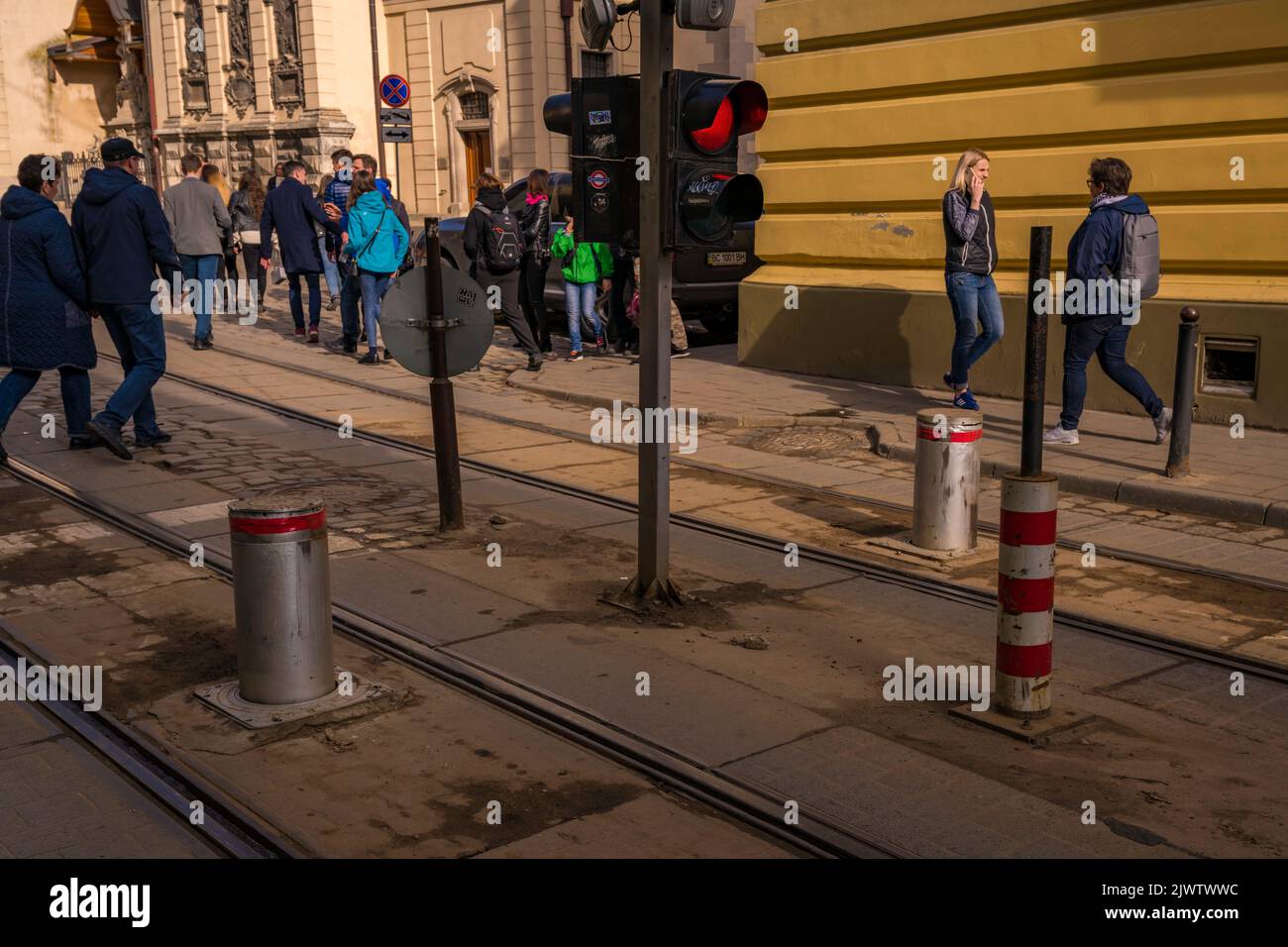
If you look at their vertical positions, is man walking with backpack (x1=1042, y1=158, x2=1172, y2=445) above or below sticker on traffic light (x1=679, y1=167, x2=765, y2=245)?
below

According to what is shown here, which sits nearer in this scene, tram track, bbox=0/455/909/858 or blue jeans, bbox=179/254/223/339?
tram track, bbox=0/455/909/858

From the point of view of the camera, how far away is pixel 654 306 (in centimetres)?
633

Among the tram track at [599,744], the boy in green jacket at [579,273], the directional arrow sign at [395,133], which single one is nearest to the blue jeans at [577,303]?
the boy in green jacket at [579,273]

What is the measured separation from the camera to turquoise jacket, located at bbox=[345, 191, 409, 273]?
565 inches

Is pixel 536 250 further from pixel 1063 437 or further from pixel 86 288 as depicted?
pixel 1063 437

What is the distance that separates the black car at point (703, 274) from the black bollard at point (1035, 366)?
9.98 m

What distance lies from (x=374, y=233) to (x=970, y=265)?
21.1 ft

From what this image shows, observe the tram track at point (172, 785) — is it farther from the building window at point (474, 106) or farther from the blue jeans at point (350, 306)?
the building window at point (474, 106)

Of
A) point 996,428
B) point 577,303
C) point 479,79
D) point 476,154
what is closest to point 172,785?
point 996,428

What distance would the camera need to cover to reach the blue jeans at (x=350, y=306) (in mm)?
15109

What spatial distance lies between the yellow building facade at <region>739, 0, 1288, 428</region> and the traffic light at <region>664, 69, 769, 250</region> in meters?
5.54

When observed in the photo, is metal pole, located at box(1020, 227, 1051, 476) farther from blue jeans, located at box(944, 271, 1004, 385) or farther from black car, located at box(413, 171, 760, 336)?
black car, located at box(413, 171, 760, 336)

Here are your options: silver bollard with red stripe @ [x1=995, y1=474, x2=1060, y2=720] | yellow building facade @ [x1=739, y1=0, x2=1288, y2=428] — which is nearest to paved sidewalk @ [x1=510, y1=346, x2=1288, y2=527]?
yellow building facade @ [x1=739, y1=0, x2=1288, y2=428]

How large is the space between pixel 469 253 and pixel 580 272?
152cm
